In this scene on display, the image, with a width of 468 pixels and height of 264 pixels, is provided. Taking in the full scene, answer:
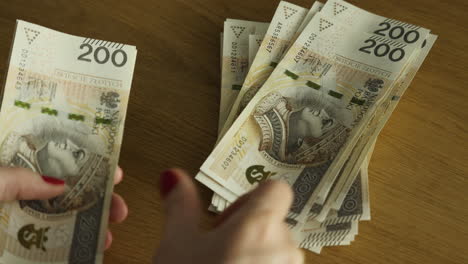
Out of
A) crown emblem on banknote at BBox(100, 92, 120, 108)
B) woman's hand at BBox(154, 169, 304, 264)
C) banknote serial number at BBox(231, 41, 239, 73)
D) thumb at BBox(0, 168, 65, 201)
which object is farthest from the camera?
banknote serial number at BBox(231, 41, 239, 73)

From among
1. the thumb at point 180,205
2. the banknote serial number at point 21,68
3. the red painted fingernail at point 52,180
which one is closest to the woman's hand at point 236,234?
the thumb at point 180,205

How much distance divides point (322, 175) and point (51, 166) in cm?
38

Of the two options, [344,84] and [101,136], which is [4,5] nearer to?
[101,136]

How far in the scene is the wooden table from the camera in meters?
0.78

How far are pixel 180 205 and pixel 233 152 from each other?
28 centimetres

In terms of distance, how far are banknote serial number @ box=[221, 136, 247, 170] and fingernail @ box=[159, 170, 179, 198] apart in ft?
0.67

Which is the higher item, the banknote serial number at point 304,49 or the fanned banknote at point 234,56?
the banknote serial number at point 304,49

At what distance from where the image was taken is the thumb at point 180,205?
531mm

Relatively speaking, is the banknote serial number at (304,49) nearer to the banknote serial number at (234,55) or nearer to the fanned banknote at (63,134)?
the banknote serial number at (234,55)

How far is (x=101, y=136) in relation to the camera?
78 centimetres

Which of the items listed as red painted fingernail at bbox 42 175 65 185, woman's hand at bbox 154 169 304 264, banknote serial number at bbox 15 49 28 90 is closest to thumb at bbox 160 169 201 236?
woman's hand at bbox 154 169 304 264

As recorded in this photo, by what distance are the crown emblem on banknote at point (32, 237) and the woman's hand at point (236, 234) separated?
0.25m

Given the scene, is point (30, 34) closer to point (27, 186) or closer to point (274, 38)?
point (27, 186)

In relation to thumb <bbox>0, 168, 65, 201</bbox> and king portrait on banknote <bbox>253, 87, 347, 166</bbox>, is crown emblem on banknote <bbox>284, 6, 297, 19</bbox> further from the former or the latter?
thumb <bbox>0, 168, 65, 201</bbox>
